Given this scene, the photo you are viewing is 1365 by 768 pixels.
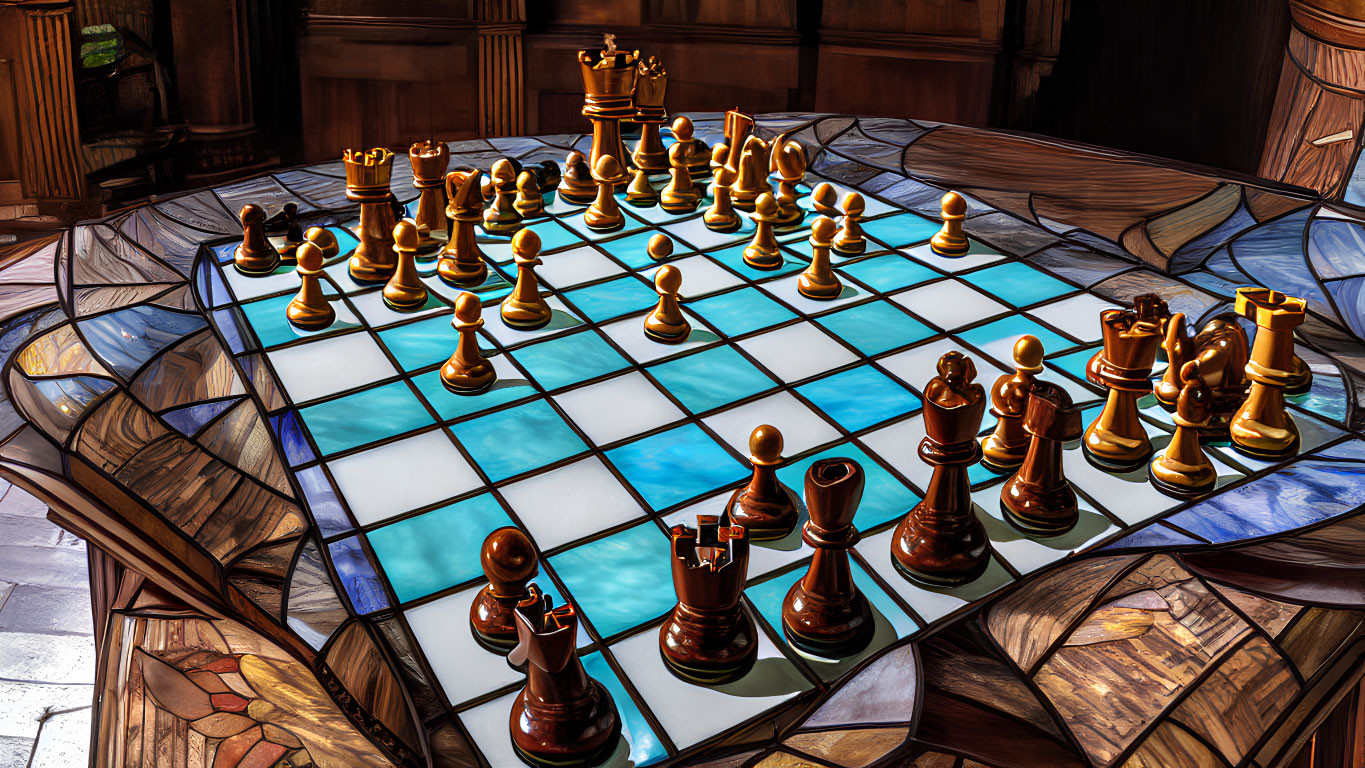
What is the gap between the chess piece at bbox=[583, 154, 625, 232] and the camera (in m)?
1.77

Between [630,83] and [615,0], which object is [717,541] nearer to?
[630,83]

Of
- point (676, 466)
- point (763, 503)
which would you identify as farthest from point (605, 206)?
point (763, 503)

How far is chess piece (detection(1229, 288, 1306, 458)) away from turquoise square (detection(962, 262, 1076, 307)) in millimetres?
306

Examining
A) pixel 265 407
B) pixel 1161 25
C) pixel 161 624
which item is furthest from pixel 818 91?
pixel 161 624

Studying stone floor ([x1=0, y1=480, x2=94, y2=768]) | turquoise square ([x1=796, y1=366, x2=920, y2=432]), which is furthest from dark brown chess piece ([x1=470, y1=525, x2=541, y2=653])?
stone floor ([x1=0, y1=480, x2=94, y2=768])

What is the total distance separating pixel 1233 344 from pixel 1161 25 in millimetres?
2301

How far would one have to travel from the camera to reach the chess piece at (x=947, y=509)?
0.94 m

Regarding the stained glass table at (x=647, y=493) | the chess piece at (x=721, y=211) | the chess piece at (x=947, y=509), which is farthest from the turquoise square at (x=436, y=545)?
the chess piece at (x=721, y=211)

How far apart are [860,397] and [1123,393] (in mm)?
309

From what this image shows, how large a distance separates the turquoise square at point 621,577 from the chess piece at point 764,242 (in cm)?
74

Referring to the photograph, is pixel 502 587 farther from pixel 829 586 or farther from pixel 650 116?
pixel 650 116

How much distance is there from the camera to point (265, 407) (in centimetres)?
121

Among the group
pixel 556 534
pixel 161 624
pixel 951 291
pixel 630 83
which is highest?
pixel 630 83

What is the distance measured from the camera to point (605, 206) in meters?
1.79
